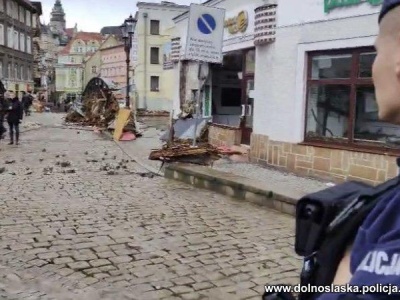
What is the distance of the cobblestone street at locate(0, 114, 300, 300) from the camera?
4.27m

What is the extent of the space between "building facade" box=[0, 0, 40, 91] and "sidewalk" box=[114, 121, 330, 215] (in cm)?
4123

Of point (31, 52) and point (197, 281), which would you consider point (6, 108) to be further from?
point (31, 52)

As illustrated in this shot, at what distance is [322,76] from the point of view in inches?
399

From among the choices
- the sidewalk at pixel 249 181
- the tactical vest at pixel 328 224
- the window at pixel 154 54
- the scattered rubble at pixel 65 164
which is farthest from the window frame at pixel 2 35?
the tactical vest at pixel 328 224

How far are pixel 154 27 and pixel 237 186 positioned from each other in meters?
38.7

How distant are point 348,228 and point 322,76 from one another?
9485 millimetres

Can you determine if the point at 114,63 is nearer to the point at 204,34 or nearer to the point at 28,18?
the point at 28,18

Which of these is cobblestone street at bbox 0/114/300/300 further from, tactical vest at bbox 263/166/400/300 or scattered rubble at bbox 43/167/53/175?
tactical vest at bbox 263/166/400/300

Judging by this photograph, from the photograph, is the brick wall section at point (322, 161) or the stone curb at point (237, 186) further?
the brick wall section at point (322, 161)

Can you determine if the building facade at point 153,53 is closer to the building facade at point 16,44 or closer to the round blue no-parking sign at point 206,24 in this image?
the building facade at point 16,44

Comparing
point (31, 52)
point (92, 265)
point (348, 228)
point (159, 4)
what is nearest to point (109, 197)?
point (92, 265)

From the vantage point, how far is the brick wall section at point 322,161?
28.8ft

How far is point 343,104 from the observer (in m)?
9.76

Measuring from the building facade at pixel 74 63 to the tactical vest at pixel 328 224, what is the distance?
3511 inches
